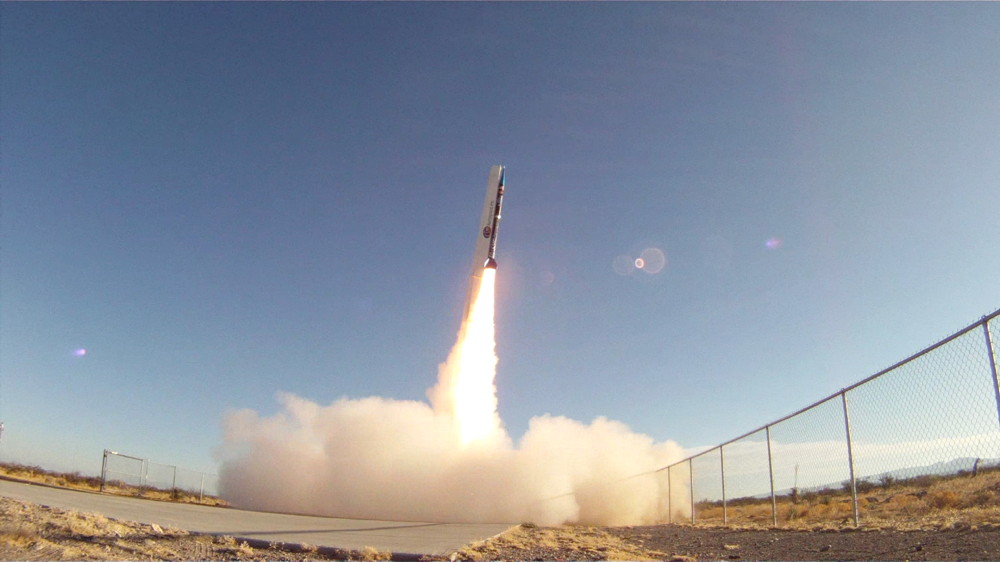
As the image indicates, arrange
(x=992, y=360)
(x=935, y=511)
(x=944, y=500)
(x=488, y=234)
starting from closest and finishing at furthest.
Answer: (x=992, y=360) < (x=935, y=511) < (x=944, y=500) < (x=488, y=234)

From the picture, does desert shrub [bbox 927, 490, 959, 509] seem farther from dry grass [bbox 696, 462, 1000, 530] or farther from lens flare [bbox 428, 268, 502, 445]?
lens flare [bbox 428, 268, 502, 445]

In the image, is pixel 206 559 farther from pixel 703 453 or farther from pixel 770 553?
pixel 703 453

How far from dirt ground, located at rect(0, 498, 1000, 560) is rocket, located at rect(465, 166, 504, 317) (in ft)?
52.2

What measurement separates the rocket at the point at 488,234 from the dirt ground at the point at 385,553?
627 inches

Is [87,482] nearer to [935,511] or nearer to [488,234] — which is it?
[488,234]

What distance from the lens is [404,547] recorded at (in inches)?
361

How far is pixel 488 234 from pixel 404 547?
60.3 feet

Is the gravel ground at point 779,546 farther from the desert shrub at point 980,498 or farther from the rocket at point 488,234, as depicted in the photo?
the rocket at point 488,234

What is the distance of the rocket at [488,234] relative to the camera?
26359 mm

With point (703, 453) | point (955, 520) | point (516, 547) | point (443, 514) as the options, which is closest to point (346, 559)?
point (516, 547)

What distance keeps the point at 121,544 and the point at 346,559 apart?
8.55ft

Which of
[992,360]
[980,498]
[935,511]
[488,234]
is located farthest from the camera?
[488,234]

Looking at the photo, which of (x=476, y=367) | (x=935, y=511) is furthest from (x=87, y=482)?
(x=935, y=511)

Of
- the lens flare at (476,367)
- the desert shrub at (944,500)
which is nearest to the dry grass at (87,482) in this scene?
the lens flare at (476,367)
